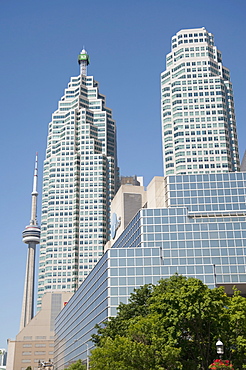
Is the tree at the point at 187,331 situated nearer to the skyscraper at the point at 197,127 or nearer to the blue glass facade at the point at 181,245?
the blue glass facade at the point at 181,245

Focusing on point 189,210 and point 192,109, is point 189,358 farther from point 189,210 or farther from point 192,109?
point 192,109

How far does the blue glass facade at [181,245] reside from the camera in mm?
104812

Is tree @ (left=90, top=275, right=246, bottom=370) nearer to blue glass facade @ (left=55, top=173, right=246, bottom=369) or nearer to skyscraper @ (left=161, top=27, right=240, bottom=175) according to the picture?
blue glass facade @ (left=55, top=173, right=246, bottom=369)

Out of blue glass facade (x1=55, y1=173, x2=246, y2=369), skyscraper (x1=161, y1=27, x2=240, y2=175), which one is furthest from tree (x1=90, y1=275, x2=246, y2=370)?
skyscraper (x1=161, y1=27, x2=240, y2=175)

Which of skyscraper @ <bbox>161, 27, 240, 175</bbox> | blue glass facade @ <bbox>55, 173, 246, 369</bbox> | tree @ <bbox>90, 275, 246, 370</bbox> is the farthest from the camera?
skyscraper @ <bbox>161, 27, 240, 175</bbox>

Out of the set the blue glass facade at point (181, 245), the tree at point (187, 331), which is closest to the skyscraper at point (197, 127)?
the blue glass facade at point (181, 245)

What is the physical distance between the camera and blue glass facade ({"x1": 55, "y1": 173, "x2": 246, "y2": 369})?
10481 cm

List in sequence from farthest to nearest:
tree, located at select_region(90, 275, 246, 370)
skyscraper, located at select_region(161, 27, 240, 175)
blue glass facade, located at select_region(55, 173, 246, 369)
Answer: skyscraper, located at select_region(161, 27, 240, 175)
blue glass facade, located at select_region(55, 173, 246, 369)
tree, located at select_region(90, 275, 246, 370)

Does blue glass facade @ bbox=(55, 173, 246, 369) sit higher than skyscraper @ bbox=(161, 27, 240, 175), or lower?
lower

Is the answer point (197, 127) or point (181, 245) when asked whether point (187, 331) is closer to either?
point (181, 245)

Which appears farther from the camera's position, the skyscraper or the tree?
the skyscraper

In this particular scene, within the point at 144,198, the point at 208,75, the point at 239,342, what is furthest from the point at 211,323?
the point at 208,75

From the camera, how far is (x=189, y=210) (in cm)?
12081

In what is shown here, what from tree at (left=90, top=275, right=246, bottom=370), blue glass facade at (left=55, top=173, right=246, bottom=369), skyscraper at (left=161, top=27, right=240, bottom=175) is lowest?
tree at (left=90, top=275, right=246, bottom=370)
